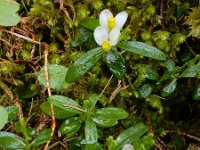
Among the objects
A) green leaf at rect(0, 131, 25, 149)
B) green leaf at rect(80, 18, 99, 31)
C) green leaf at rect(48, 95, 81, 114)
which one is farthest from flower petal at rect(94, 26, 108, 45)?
green leaf at rect(0, 131, 25, 149)

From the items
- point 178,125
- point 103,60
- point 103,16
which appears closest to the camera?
point 103,16

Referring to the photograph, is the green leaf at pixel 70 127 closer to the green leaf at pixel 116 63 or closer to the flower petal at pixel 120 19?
the green leaf at pixel 116 63

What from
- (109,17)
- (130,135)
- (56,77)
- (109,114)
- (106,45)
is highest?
(109,17)

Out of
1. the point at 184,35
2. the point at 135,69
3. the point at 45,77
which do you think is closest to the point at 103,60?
the point at 135,69

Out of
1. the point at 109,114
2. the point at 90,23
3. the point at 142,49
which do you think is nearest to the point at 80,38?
the point at 90,23

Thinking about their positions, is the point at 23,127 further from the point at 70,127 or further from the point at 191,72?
the point at 191,72

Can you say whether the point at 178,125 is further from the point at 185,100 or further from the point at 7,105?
the point at 7,105
